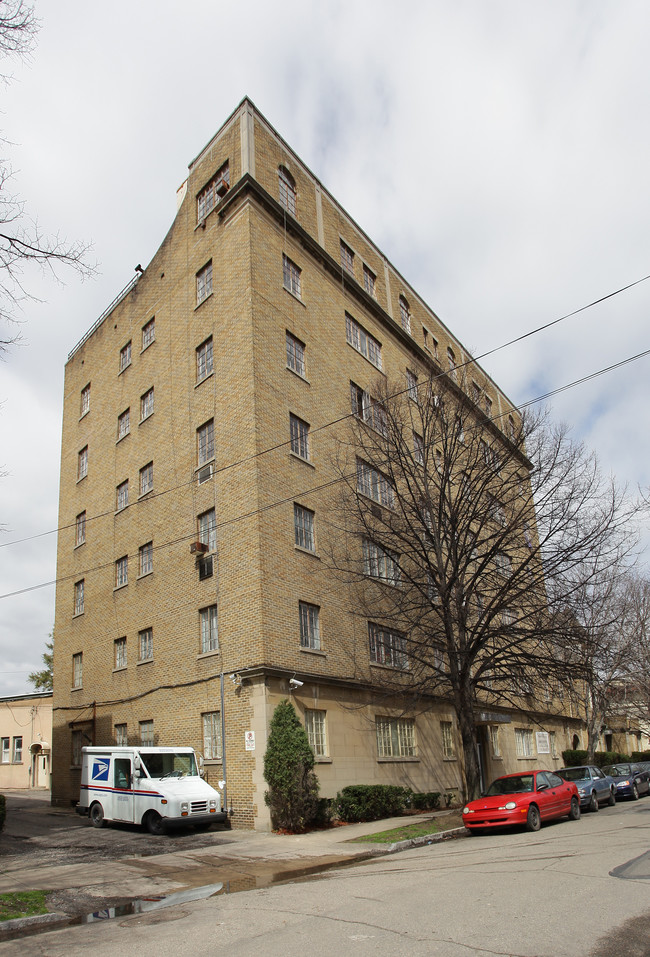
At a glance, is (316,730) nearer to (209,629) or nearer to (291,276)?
(209,629)

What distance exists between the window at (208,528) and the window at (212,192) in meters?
11.0

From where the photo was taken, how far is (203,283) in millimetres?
25734

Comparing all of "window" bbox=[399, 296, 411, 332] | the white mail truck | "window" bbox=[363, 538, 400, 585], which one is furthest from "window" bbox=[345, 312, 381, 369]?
the white mail truck

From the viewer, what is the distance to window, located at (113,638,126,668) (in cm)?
2580

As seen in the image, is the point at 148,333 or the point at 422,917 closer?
the point at 422,917

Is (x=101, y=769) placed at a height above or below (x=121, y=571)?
below

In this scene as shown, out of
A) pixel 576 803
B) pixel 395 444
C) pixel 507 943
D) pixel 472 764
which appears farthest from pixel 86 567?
pixel 507 943

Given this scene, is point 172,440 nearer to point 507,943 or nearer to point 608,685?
point 507,943

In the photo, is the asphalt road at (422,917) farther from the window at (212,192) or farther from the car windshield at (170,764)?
the window at (212,192)

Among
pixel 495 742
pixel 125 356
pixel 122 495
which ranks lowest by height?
pixel 495 742

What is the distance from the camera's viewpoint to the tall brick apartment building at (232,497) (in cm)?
2042

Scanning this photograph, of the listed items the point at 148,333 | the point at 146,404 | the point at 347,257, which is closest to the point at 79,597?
the point at 146,404

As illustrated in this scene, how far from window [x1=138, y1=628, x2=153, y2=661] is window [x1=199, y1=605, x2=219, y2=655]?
335 centimetres

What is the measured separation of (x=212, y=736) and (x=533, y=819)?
28.6 ft
